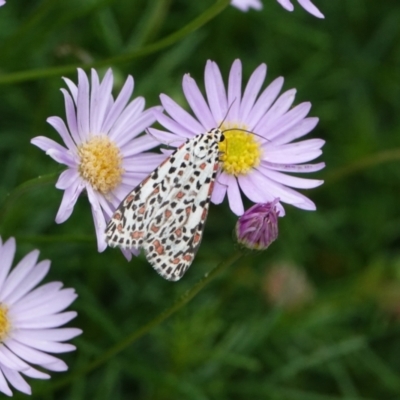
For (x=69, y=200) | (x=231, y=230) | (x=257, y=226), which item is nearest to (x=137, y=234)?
(x=69, y=200)

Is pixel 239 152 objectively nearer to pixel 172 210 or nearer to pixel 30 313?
pixel 172 210

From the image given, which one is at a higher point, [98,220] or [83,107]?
[83,107]

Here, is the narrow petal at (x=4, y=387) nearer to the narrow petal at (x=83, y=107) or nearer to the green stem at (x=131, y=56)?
the narrow petal at (x=83, y=107)

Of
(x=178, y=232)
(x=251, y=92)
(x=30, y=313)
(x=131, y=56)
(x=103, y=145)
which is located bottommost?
(x=178, y=232)

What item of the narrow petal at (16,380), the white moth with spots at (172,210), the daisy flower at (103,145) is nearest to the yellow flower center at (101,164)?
the daisy flower at (103,145)

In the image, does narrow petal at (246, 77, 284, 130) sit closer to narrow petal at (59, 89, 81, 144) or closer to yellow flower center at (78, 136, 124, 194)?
yellow flower center at (78, 136, 124, 194)

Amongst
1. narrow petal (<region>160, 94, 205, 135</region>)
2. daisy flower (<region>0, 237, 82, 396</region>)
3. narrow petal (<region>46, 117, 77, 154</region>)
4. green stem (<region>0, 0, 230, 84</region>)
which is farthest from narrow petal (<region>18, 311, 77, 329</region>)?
green stem (<region>0, 0, 230, 84</region>)

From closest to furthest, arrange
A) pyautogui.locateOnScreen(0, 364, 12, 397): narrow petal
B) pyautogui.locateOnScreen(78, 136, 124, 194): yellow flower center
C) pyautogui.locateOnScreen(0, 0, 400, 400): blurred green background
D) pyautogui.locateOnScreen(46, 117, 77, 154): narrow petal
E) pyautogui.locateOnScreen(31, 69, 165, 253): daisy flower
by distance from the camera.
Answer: pyautogui.locateOnScreen(0, 364, 12, 397): narrow petal → pyautogui.locateOnScreen(46, 117, 77, 154): narrow petal → pyautogui.locateOnScreen(31, 69, 165, 253): daisy flower → pyautogui.locateOnScreen(78, 136, 124, 194): yellow flower center → pyautogui.locateOnScreen(0, 0, 400, 400): blurred green background
